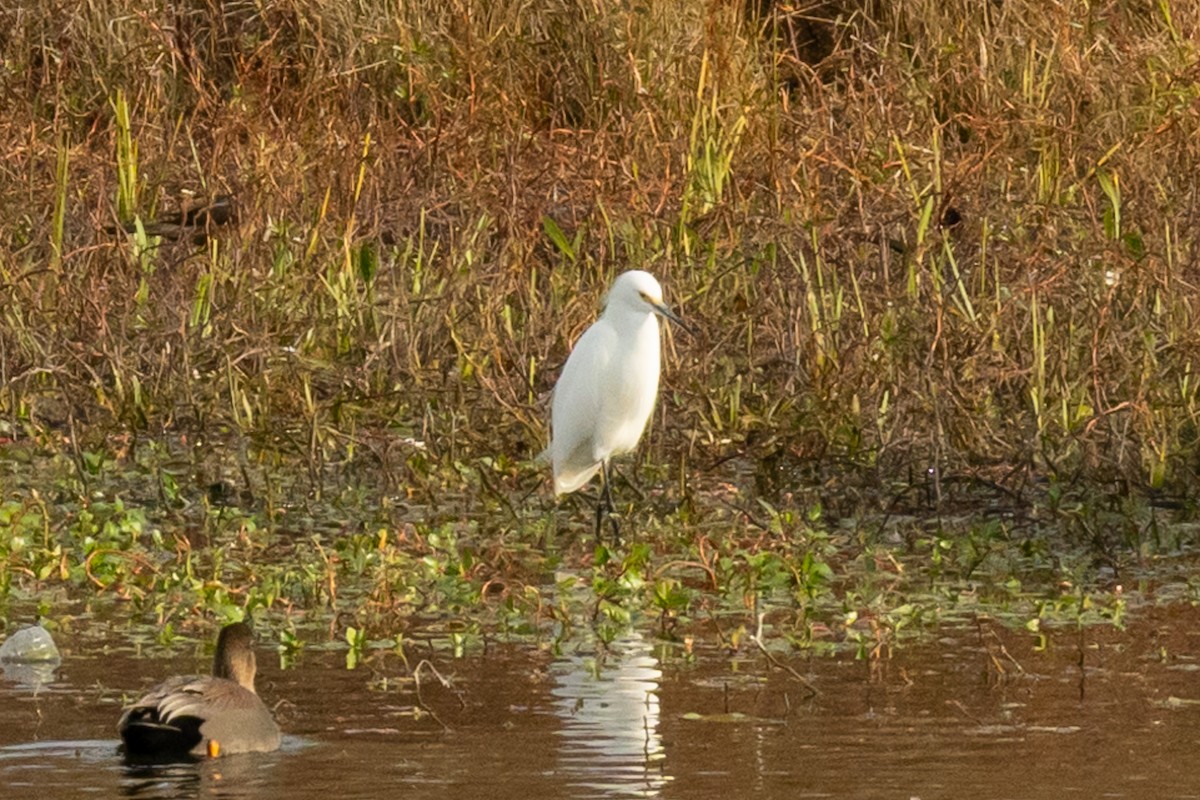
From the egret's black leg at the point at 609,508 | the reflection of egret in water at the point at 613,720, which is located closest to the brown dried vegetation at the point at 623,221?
the egret's black leg at the point at 609,508

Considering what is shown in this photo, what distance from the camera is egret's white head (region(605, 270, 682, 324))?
8070 millimetres

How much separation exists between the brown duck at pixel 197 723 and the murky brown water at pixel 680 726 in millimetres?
46

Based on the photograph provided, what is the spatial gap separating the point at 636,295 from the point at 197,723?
3563 mm

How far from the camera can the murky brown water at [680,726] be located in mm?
4574

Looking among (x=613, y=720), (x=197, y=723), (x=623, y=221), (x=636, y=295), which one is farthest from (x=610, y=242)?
(x=197, y=723)

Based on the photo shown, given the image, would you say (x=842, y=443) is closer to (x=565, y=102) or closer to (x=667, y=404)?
(x=667, y=404)

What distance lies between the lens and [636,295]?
26.6ft

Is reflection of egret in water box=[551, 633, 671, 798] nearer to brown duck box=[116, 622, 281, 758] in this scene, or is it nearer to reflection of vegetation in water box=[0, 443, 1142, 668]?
reflection of vegetation in water box=[0, 443, 1142, 668]

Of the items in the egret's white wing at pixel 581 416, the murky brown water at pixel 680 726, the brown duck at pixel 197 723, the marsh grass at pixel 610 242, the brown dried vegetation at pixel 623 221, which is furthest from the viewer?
the brown dried vegetation at pixel 623 221

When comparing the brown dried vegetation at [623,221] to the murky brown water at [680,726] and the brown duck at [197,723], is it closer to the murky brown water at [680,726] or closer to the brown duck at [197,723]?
the murky brown water at [680,726]

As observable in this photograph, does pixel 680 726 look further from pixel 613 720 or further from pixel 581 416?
pixel 581 416

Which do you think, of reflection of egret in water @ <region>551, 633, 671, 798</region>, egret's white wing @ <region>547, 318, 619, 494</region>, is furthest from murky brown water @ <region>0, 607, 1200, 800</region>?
egret's white wing @ <region>547, 318, 619, 494</region>

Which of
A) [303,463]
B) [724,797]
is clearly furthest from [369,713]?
[303,463]

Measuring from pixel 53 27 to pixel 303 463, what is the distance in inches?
204
